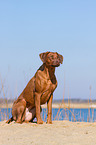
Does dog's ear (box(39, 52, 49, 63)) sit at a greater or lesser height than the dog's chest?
greater

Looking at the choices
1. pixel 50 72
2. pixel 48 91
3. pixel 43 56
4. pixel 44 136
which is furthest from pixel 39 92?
pixel 44 136

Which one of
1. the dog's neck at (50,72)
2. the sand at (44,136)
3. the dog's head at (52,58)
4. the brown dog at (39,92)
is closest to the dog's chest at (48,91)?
the brown dog at (39,92)

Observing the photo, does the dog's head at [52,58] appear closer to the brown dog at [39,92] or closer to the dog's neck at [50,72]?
the brown dog at [39,92]

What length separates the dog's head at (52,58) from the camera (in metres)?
5.52

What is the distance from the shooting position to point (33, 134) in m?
4.71

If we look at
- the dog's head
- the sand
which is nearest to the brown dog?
the dog's head

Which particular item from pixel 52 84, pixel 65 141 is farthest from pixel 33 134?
pixel 52 84

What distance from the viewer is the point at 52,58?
18.4 feet

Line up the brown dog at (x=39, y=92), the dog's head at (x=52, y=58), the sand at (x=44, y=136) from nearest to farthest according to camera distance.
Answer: the sand at (x=44, y=136) < the dog's head at (x=52, y=58) < the brown dog at (x=39, y=92)

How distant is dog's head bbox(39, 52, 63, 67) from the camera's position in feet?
18.1

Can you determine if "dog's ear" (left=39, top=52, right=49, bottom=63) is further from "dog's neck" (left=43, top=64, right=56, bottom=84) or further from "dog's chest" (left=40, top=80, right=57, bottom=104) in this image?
"dog's chest" (left=40, top=80, right=57, bottom=104)

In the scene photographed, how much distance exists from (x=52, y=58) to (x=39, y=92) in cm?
89

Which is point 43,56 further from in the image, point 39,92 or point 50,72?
point 39,92

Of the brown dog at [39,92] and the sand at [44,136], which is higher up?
the brown dog at [39,92]
